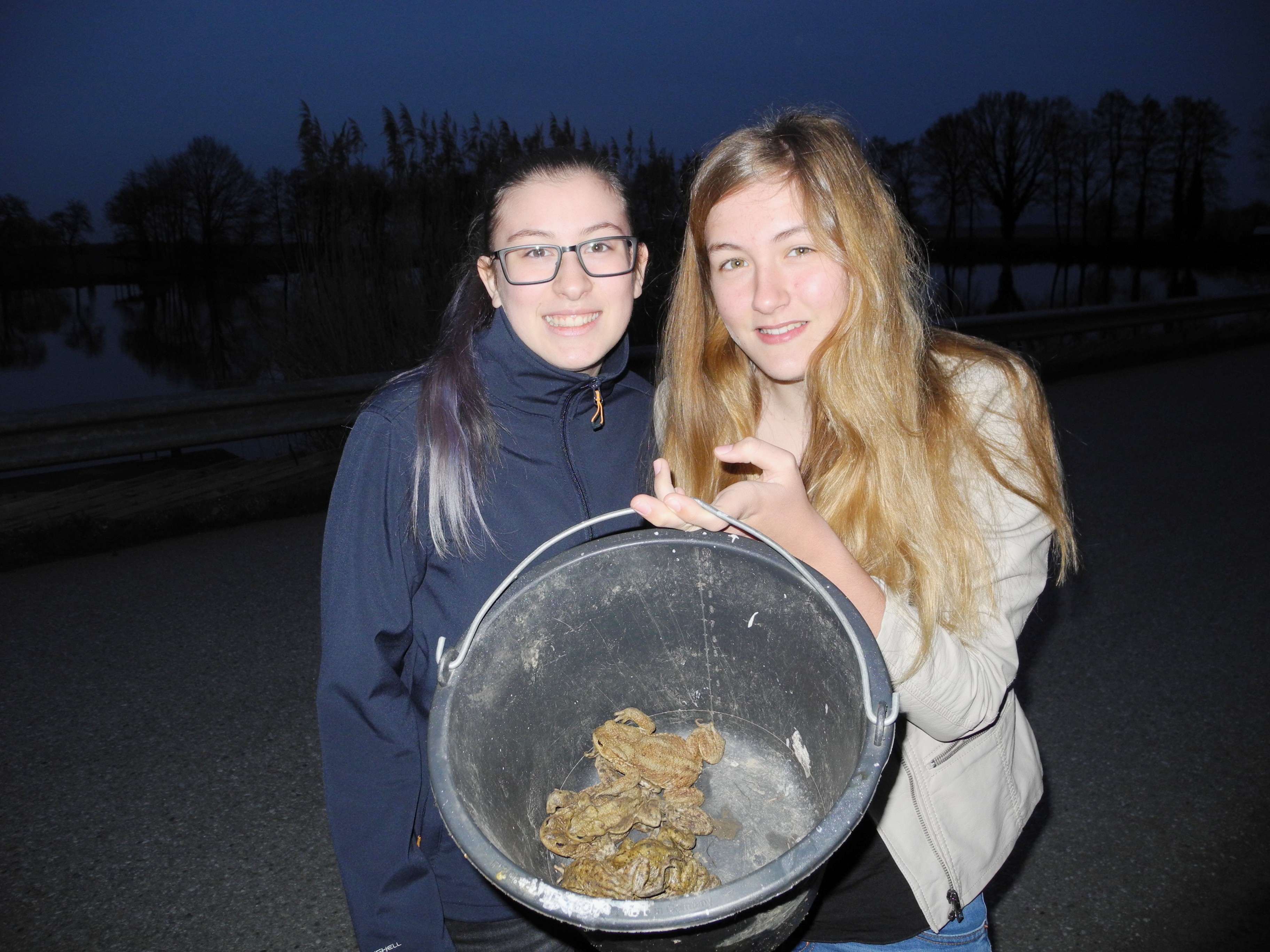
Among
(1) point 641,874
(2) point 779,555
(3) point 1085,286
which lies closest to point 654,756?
(1) point 641,874

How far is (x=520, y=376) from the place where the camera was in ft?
6.02

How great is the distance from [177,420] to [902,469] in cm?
480

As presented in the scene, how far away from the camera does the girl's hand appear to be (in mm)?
1372

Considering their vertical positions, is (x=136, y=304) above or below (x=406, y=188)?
below

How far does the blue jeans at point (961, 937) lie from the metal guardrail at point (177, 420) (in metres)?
3.52

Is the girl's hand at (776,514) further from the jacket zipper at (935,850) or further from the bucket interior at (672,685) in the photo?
the jacket zipper at (935,850)

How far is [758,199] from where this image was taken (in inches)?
71.4

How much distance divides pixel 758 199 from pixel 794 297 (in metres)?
0.23

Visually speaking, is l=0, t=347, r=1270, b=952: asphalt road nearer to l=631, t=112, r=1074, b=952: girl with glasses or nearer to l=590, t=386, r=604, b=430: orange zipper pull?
l=631, t=112, r=1074, b=952: girl with glasses

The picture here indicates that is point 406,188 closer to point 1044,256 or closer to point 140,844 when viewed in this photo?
point 140,844

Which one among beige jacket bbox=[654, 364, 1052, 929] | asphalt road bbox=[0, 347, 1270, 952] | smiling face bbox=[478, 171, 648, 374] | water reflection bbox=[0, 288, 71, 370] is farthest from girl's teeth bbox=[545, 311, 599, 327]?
Result: water reflection bbox=[0, 288, 71, 370]

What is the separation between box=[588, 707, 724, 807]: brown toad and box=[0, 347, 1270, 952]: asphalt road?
1.34 m

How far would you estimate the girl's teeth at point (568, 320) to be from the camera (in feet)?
6.01

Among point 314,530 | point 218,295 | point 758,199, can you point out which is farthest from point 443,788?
point 218,295
